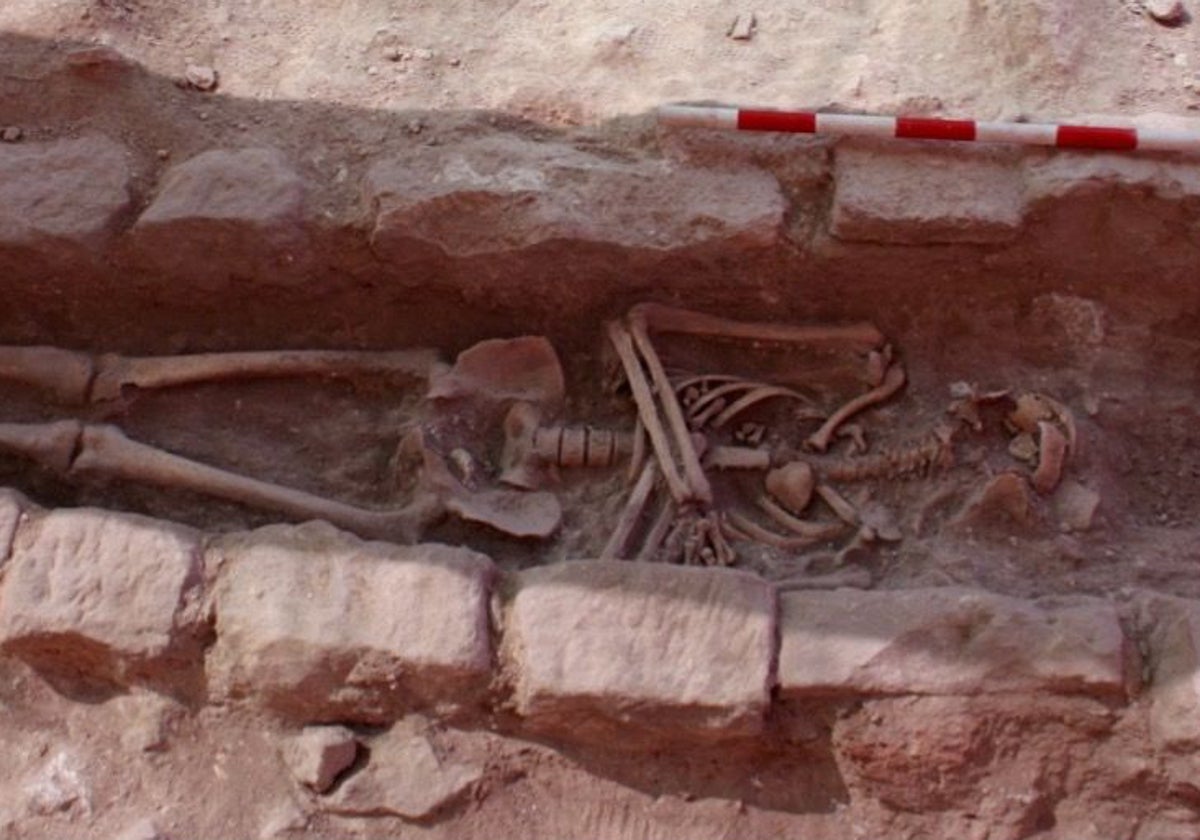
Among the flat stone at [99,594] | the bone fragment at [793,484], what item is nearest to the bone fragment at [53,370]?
the flat stone at [99,594]

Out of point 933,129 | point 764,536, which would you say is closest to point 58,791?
point 764,536

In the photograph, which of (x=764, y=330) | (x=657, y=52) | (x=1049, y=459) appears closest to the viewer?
(x=1049, y=459)

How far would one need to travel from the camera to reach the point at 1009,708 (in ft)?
9.50

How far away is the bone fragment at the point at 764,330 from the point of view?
3.54 metres

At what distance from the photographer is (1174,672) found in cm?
290

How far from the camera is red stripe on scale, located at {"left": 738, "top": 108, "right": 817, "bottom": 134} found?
3494 mm

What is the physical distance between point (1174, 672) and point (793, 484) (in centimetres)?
90

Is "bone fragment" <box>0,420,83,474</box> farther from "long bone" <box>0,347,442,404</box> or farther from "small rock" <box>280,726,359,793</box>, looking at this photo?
"small rock" <box>280,726,359,793</box>

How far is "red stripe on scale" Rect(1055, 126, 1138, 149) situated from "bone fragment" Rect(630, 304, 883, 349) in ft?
2.02

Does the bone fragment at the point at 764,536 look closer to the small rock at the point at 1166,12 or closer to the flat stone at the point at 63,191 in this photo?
the flat stone at the point at 63,191

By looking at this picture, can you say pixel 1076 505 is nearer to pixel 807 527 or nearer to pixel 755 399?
pixel 807 527

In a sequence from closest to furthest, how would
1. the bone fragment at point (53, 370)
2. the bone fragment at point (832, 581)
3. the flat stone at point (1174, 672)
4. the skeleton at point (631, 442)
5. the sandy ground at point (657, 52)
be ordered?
1. the flat stone at point (1174, 672)
2. the bone fragment at point (832, 581)
3. the skeleton at point (631, 442)
4. the bone fragment at point (53, 370)
5. the sandy ground at point (657, 52)

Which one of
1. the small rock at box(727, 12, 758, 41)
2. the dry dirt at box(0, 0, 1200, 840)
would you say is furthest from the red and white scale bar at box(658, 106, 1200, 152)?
the small rock at box(727, 12, 758, 41)

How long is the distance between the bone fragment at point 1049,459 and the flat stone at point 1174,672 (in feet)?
1.37
